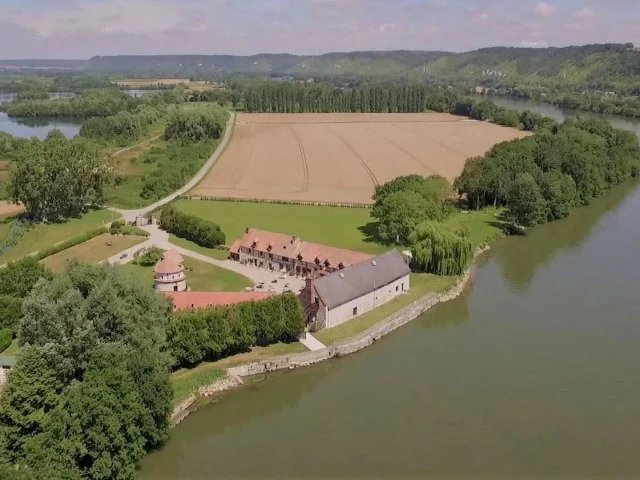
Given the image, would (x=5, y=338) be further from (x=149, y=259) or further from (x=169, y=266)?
(x=149, y=259)

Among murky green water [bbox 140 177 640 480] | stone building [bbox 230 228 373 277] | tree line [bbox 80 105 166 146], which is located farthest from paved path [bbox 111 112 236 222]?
murky green water [bbox 140 177 640 480]

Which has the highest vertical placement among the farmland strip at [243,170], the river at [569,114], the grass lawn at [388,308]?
the river at [569,114]

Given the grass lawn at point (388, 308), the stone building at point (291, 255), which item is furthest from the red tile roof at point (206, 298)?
the stone building at point (291, 255)

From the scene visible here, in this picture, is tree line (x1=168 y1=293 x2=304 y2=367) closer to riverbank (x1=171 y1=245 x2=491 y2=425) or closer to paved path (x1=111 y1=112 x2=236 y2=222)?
riverbank (x1=171 y1=245 x2=491 y2=425)

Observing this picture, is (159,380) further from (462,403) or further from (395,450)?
(462,403)

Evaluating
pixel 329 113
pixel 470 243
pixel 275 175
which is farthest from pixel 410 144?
pixel 470 243

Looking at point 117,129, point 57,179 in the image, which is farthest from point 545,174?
point 117,129

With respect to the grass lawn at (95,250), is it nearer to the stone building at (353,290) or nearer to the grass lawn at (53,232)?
the grass lawn at (53,232)
